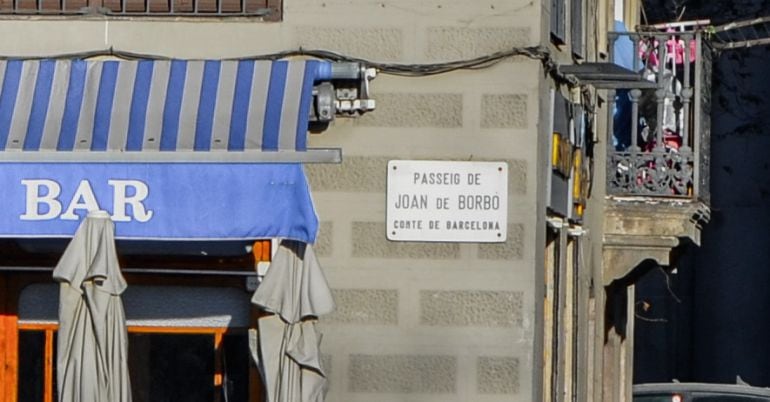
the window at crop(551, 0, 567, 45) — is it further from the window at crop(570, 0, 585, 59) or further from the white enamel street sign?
the white enamel street sign

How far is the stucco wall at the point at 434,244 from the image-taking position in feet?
36.9

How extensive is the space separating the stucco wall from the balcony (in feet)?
13.6

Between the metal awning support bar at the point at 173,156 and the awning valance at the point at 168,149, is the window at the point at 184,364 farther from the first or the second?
the metal awning support bar at the point at 173,156

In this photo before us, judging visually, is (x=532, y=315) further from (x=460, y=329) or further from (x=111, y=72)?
(x=111, y=72)

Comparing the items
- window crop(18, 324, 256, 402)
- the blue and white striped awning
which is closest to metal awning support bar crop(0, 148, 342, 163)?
the blue and white striped awning

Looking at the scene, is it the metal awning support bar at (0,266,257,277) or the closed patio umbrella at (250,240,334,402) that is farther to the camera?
the metal awning support bar at (0,266,257,277)

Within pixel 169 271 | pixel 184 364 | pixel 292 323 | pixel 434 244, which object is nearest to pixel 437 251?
pixel 434 244

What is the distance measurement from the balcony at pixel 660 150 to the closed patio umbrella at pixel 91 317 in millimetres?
5984

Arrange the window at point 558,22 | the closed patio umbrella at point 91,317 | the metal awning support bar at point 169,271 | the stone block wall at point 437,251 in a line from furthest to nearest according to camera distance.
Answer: the window at point 558,22
the metal awning support bar at point 169,271
the stone block wall at point 437,251
the closed patio umbrella at point 91,317

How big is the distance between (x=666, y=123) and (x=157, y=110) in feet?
19.0

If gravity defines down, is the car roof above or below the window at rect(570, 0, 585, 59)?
A: below

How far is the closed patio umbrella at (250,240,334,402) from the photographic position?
10422 millimetres

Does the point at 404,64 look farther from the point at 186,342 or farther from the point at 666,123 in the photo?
the point at 666,123

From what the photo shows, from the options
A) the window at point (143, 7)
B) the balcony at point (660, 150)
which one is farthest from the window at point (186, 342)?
the balcony at point (660, 150)
